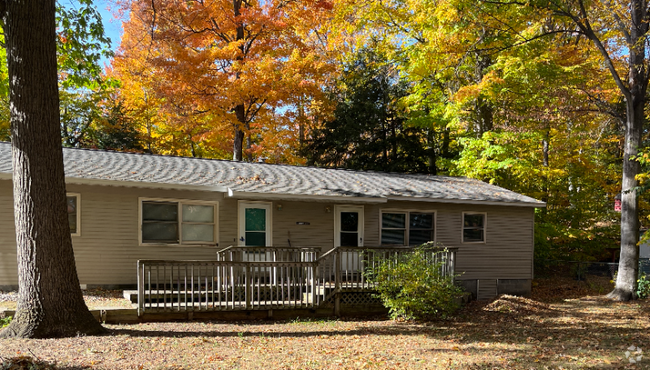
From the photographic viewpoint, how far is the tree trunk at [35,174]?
7.39 meters

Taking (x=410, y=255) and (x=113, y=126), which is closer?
(x=410, y=255)

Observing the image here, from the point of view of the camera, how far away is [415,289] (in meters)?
10.6

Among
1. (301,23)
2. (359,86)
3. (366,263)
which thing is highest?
(301,23)

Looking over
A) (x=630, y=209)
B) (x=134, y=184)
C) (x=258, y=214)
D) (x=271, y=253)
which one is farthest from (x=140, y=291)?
(x=630, y=209)

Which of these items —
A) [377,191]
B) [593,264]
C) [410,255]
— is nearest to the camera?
[410,255]

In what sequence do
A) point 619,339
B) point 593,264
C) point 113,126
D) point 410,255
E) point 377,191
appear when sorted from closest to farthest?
point 619,339 → point 410,255 → point 377,191 → point 593,264 → point 113,126

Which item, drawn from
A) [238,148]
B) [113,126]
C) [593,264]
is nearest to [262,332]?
[238,148]

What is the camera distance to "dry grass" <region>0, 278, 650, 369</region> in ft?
21.6

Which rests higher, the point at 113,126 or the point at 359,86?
the point at 359,86

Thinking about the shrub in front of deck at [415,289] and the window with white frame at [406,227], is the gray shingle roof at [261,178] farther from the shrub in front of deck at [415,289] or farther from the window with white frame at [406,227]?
the shrub in front of deck at [415,289]

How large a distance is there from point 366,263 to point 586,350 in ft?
18.5

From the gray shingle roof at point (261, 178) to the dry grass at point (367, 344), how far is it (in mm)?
3918

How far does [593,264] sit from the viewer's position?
20.6m

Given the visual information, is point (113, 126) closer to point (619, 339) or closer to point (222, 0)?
point (222, 0)
